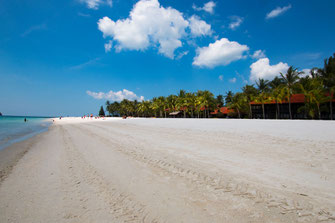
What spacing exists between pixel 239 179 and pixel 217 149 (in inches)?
111

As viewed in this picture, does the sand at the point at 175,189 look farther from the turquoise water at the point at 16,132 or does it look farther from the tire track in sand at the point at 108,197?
the turquoise water at the point at 16,132

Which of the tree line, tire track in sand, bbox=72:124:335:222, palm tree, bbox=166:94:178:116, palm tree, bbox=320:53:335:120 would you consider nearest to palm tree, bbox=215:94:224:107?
the tree line

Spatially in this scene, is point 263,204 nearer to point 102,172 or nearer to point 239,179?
point 239,179

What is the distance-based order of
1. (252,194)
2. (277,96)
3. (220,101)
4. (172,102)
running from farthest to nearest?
(220,101), (172,102), (277,96), (252,194)

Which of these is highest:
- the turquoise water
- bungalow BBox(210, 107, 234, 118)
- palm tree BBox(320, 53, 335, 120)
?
palm tree BBox(320, 53, 335, 120)

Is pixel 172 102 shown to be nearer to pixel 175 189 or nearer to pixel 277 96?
pixel 277 96

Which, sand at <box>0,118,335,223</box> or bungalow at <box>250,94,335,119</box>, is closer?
sand at <box>0,118,335,223</box>

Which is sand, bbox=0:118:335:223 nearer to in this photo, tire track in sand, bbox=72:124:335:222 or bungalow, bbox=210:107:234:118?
tire track in sand, bbox=72:124:335:222

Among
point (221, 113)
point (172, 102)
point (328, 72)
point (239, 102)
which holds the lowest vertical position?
point (221, 113)

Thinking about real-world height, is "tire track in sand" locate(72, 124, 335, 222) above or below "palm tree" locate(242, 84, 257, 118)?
below

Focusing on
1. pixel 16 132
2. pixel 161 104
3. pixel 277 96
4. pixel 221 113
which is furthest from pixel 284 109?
pixel 16 132

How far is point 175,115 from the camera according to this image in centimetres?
6234

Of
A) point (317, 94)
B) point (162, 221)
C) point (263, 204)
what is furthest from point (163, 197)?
point (317, 94)

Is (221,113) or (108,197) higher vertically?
(221,113)
